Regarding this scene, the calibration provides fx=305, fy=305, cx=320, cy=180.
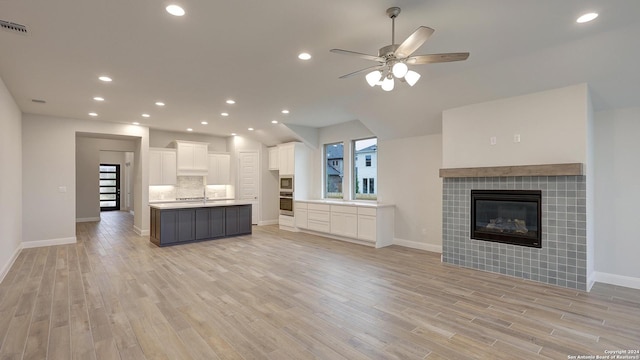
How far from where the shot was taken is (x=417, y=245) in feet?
20.0

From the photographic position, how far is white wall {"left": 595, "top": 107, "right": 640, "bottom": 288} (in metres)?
3.98

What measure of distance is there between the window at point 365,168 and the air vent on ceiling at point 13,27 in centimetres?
584

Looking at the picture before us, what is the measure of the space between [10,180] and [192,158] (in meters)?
3.85

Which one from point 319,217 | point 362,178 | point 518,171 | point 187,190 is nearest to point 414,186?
point 362,178

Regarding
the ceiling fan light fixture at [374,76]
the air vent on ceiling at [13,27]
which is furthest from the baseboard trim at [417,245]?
the air vent on ceiling at [13,27]

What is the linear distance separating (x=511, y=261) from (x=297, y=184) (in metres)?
5.35

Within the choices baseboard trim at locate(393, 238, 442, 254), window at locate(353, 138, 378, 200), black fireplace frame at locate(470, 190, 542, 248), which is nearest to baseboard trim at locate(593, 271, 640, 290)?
black fireplace frame at locate(470, 190, 542, 248)

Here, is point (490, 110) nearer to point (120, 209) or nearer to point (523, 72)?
point (523, 72)

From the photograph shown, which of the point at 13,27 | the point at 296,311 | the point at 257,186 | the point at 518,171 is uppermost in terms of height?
the point at 13,27

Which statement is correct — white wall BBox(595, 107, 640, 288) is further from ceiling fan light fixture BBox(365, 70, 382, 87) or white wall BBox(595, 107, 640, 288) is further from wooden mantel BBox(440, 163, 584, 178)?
ceiling fan light fixture BBox(365, 70, 382, 87)

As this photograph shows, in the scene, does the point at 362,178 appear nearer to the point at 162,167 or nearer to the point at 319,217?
the point at 319,217

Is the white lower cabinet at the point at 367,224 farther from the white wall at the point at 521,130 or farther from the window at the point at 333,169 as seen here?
the white wall at the point at 521,130

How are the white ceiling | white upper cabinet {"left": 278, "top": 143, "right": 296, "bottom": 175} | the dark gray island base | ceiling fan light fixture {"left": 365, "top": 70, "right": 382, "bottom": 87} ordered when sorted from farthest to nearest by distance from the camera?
white upper cabinet {"left": 278, "top": 143, "right": 296, "bottom": 175}, the dark gray island base, ceiling fan light fixture {"left": 365, "top": 70, "right": 382, "bottom": 87}, the white ceiling

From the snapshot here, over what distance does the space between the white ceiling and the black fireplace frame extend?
1398mm
